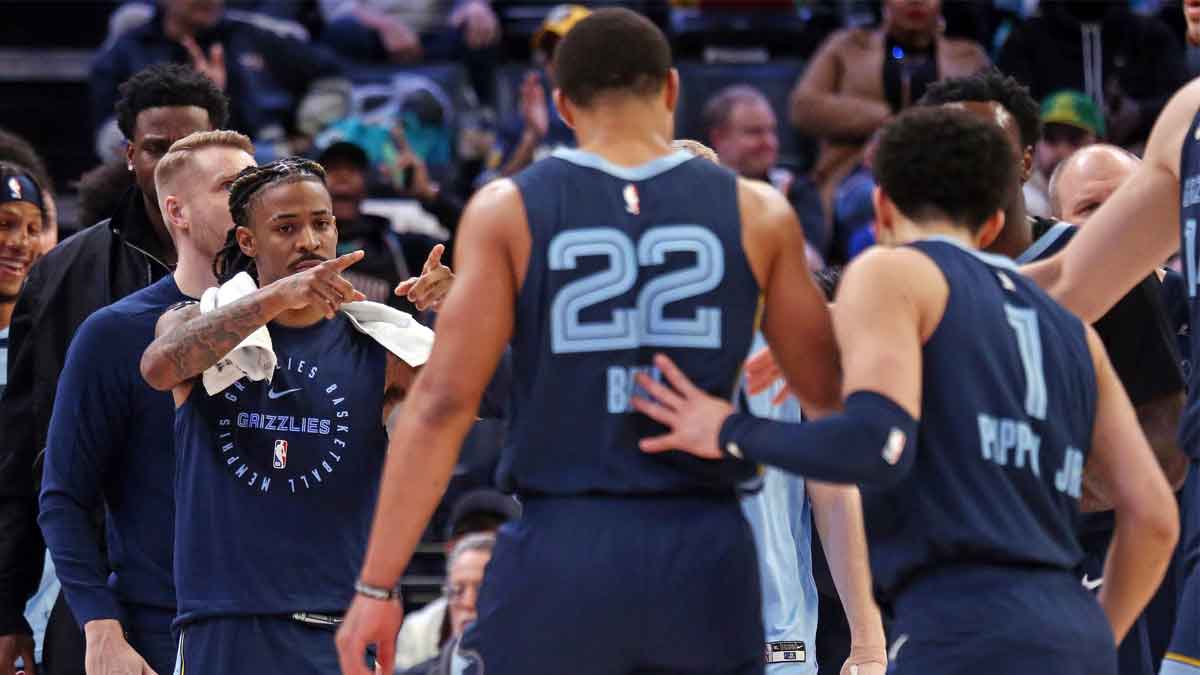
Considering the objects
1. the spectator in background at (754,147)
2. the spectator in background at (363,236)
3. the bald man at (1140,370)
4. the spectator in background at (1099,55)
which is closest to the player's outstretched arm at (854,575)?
the bald man at (1140,370)

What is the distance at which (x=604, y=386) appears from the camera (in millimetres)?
3939

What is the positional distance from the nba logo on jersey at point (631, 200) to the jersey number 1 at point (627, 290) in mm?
56

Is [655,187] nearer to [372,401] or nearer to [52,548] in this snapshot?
[372,401]

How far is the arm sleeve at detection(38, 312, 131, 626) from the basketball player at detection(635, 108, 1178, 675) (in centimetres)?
220

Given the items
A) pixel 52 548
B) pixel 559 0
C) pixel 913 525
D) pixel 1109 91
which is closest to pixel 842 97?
pixel 1109 91

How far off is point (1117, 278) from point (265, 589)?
229 centimetres

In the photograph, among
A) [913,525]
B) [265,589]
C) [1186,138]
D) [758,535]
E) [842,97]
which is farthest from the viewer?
[842,97]

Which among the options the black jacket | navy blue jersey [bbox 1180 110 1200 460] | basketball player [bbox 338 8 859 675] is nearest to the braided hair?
the black jacket

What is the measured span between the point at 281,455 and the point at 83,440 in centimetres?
69

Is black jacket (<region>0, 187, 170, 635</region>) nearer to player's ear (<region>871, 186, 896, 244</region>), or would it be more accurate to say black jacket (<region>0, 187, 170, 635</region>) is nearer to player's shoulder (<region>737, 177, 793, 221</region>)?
player's shoulder (<region>737, 177, 793, 221</region>)

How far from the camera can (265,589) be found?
516cm

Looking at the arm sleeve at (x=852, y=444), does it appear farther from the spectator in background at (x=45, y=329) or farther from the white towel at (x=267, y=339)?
the spectator in background at (x=45, y=329)

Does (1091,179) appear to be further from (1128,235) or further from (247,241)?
(247,241)

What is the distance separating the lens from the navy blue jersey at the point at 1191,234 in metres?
4.58
